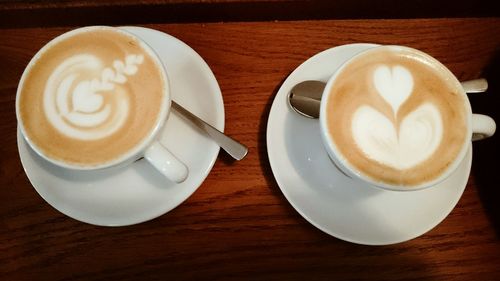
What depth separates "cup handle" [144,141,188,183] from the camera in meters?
0.67

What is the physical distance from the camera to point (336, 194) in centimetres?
78

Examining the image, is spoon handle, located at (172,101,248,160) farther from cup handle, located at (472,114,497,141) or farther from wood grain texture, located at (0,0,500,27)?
cup handle, located at (472,114,497,141)

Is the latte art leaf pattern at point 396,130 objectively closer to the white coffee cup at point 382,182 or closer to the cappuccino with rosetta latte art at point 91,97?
the white coffee cup at point 382,182

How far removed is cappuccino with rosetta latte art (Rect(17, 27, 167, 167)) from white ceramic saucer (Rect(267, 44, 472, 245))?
234 millimetres

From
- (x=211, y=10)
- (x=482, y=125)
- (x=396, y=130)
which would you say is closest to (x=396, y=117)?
(x=396, y=130)

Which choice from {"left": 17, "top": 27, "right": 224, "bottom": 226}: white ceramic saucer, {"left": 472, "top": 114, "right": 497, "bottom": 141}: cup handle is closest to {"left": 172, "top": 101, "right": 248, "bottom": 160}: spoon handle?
{"left": 17, "top": 27, "right": 224, "bottom": 226}: white ceramic saucer

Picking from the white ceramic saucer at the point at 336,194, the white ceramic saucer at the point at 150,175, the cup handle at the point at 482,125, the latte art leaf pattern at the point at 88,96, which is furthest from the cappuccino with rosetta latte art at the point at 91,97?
the cup handle at the point at 482,125

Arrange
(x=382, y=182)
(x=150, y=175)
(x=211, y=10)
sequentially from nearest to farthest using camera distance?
(x=382, y=182) < (x=150, y=175) < (x=211, y=10)

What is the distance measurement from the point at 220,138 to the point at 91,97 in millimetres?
222

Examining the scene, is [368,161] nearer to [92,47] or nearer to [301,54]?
[301,54]

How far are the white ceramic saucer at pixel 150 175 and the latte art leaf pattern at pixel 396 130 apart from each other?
254 mm

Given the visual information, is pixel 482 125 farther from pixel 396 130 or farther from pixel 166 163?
pixel 166 163

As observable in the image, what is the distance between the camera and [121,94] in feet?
2.28

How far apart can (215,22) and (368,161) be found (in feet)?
1.43
